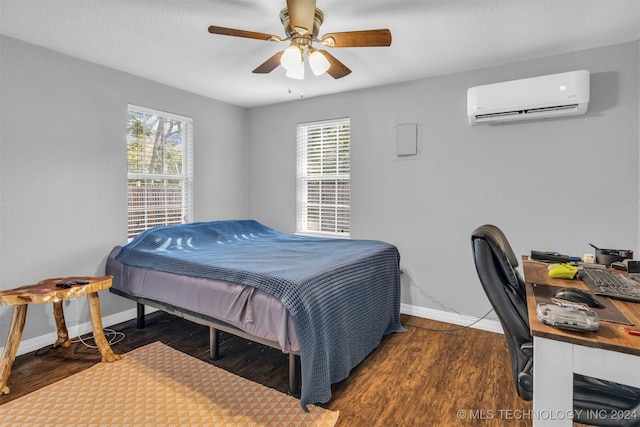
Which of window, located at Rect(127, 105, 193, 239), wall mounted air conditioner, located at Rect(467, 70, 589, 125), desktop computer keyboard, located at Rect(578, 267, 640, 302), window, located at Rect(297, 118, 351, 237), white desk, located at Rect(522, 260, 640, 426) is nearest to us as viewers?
white desk, located at Rect(522, 260, 640, 426)

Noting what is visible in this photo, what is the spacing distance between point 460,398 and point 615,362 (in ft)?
4.17

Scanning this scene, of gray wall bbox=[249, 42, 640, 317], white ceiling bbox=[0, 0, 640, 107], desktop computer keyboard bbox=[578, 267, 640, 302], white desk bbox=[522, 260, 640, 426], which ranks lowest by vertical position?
white desk bbox=[522, 260, 640, 426]

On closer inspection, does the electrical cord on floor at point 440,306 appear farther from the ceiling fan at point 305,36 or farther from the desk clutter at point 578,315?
the ceiling fan at point 305,36

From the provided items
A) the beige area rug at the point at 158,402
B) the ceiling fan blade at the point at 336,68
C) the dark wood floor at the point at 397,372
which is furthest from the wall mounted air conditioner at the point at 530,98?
the beige area rug at the point at 158,402

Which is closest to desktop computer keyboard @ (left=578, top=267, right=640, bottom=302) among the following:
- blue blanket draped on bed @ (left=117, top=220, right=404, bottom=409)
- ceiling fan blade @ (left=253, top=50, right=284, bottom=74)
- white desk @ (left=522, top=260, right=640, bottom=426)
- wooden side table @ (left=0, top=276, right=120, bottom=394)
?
white desk @ (left=522, top=260, right=640, bottom=426)

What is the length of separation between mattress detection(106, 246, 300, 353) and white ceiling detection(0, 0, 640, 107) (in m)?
1.76

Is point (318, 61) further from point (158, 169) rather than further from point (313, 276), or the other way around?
point (158, 169)

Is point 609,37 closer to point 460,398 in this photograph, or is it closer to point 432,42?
point 432,42

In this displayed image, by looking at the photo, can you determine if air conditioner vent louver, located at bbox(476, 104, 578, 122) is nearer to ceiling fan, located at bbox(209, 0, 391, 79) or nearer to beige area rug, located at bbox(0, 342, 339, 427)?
ceiling fan, located at bbox(209, 0, 391, 79)

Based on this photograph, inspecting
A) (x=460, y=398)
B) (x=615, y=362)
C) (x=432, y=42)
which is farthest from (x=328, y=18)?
(x=460, y=398)

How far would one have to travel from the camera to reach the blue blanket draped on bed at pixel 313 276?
1866 millimetres

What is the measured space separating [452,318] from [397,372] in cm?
116

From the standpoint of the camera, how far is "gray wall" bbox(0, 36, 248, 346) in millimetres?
2480

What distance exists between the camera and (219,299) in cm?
221
